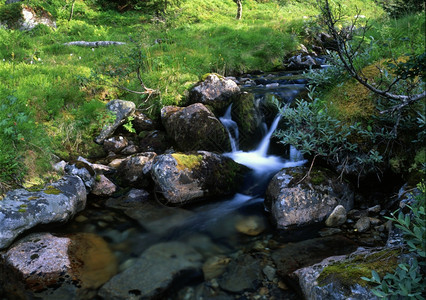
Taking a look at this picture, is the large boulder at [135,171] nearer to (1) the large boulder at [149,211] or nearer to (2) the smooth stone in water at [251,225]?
(1) the large boulder at [149,211]

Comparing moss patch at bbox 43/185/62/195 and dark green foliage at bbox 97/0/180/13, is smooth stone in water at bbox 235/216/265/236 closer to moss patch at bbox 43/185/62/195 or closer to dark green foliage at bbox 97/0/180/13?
moss patch at bbox 43/185/62/195

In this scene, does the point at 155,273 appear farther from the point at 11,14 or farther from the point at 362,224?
the point at 11,14

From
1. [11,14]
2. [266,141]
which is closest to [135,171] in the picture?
[266,141]

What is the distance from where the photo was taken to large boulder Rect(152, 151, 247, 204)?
5645 millimetres

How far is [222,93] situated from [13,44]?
832 cm

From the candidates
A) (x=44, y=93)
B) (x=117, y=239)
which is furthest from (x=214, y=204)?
(x=44, y=93)

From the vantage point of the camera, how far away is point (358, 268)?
3.08 m

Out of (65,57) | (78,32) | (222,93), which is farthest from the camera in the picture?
(78,32)

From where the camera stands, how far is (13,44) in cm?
1100

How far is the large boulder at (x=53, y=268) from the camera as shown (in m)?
3.68

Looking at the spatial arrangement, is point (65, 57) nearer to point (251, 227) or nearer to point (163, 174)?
point (163, 174)

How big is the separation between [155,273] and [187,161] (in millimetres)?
2391

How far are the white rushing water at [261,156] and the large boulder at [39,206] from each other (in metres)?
3.70

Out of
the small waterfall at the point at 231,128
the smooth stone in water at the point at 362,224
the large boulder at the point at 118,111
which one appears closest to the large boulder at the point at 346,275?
the smooth stone in water at the point at 362,224
